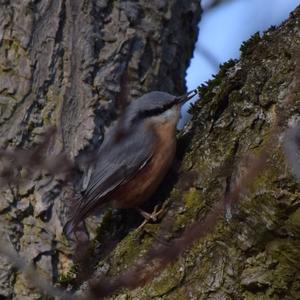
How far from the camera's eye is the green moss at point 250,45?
2848 mm

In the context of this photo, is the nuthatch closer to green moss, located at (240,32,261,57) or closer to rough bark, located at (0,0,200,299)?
rough bark, located at (0,0,200,299)

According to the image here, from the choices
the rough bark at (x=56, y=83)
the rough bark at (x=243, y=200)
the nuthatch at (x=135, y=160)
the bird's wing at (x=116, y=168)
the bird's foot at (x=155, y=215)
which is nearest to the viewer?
the rough bark at (x=243, y=200)

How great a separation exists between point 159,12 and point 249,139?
5.06ft

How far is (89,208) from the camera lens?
3.34 meters

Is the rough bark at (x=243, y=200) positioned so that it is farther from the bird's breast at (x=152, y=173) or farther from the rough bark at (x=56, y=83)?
the rough bark at (x=56, y=83)

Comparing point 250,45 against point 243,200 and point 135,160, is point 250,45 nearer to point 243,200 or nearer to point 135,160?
point 243,200

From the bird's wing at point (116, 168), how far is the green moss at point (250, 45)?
0.63 metres

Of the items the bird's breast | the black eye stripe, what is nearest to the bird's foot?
the bird's breast

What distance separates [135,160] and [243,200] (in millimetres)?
1046

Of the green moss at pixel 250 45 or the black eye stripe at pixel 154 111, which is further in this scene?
the black eye stripe at pixel 154 111

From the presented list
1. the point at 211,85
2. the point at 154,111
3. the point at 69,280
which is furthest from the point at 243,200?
the point at 154,111

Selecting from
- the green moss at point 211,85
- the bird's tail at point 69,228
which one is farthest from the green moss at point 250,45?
the bird's tail at point 69,228

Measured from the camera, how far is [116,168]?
343 centimetres

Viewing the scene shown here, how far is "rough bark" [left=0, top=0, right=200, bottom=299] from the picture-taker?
3.53 metres
